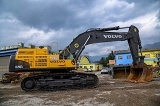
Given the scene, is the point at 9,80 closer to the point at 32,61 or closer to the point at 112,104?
the point at 32,61

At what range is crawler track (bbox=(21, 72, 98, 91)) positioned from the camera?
592 inches

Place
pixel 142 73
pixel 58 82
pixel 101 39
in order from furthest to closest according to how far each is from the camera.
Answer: pixel 142 73 → pixel 101 39 → pixel 58 82

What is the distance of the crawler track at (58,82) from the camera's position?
15.0 meters

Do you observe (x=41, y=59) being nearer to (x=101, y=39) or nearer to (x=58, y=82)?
(x=58, y=82)

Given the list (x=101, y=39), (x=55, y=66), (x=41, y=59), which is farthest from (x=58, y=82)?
(x=101, y=39)

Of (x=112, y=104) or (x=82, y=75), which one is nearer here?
(x=112, y=104)

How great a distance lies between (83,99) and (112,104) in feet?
5.71

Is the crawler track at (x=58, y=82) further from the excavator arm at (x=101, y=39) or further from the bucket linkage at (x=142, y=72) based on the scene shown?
the bucket linkage at (x=142, y=72)

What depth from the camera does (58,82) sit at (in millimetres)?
15195

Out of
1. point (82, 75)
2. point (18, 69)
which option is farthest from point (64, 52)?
point (18, 69)

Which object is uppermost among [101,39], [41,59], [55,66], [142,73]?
[101,39]

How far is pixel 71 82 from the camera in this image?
15.4 m

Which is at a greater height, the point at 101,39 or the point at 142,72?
the point at 101,39

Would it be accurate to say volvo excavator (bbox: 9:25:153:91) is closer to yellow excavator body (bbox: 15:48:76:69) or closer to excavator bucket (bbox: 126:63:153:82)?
yellow excavator body (bbox: 15:48:76:69)
